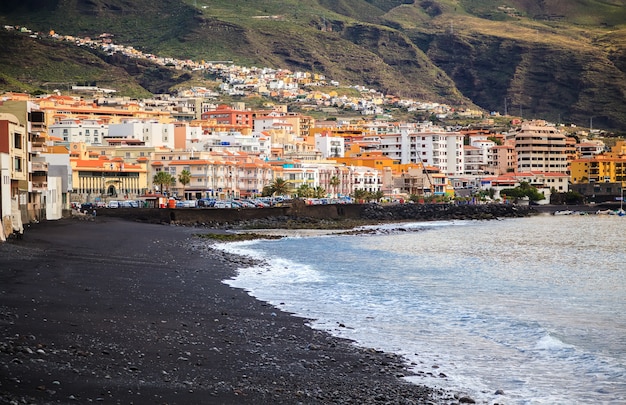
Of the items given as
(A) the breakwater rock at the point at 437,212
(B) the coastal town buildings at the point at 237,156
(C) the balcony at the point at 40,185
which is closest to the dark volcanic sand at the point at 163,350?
(B) the coastal town buildings at the point at 237,156

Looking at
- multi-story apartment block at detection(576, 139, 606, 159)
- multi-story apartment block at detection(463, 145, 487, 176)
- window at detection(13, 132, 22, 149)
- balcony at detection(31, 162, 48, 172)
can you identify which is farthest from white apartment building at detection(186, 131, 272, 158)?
window at detection(13, 132, 22, 149)

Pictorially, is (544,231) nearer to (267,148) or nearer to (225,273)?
(225,273)

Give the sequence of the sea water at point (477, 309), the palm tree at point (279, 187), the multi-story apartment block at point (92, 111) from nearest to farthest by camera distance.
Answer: the sea water at point (477, 309), the palm tree at point (279, 187), the multi-story apartment block at point (92, 111)

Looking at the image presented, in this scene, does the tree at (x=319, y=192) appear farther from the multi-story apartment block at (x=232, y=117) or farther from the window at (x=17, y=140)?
the window at (x=17, y=140)

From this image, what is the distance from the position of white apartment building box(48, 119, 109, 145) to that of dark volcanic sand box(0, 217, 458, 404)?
322ft

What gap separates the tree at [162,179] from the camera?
3824 inches

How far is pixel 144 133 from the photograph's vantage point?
404ft

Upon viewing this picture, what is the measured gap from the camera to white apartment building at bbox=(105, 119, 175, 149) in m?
122

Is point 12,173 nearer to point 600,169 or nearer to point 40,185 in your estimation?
point 40,185

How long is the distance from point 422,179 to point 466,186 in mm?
13225

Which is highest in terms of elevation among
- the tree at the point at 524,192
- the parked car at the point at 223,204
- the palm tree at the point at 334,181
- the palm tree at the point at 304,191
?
the palm tree at the point at 334,181

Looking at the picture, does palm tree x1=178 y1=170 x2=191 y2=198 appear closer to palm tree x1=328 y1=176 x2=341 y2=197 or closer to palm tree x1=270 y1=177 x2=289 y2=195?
palm tree x1=270 y1=177 x2=289 y2=195

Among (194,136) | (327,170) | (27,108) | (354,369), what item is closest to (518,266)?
(354,369)

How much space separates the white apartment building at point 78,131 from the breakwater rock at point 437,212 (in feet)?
125
